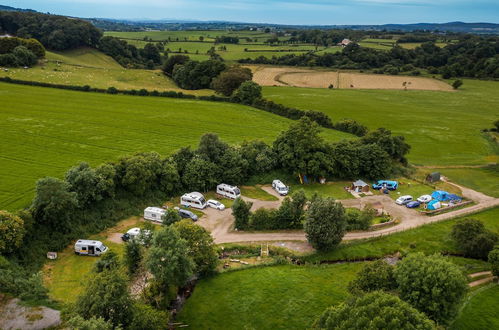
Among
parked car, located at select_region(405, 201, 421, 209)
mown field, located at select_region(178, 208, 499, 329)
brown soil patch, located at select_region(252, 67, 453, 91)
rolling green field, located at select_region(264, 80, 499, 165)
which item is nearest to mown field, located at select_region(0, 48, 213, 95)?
rolling green field, located at select_region(264, 80, 499, 165)

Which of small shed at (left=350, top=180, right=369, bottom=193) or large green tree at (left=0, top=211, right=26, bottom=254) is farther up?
large green tree at (left=0, top=211, right=26, bottom=254)

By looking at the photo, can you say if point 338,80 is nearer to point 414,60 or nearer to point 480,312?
point 414,60

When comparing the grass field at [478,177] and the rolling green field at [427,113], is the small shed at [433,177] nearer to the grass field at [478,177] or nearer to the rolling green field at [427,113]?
the grass field at [478,177]

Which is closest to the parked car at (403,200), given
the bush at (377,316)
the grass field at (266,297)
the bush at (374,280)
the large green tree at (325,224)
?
the large green tree at (325,224)

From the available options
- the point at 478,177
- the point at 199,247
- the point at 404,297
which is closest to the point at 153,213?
the point at 199,247

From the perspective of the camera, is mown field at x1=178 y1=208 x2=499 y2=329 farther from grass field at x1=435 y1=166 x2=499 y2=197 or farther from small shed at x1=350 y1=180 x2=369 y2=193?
grass field at x1=435 y1=166 x2=499 y2=197

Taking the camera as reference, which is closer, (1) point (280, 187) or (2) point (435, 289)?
(2) point (435, 289)
